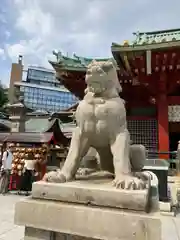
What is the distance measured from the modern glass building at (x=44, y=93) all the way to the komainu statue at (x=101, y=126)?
137 feet

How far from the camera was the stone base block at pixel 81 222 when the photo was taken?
1.31 metres

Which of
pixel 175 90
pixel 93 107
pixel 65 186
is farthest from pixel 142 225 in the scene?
pixel 175 90

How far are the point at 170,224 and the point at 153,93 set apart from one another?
4373mm

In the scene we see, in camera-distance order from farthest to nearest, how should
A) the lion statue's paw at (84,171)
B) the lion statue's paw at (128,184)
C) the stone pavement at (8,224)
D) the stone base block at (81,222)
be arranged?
the stone pavement at (8,224) → the lion statue's paw at (84,171) → the lion statue's paw at (128,184) → the stone base block at (81,222)

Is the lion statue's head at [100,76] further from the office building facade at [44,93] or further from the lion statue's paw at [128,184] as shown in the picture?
the office building facade at [44,93]

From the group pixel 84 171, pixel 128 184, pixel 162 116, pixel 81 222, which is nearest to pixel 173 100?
pixel 162 116

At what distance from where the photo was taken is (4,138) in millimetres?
6262

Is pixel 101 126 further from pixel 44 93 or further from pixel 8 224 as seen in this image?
pixel 44 93

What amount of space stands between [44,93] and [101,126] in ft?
157

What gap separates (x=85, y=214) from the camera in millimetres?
1436

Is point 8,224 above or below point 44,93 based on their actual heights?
below

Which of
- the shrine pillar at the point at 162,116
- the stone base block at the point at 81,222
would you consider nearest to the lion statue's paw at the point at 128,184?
the stone base block at the point at 81,222

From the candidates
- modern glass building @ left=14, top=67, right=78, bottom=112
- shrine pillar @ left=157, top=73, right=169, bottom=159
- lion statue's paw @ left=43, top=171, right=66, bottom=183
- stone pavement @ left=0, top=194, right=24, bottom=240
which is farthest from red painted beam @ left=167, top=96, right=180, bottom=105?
modern glass building @ left=14, top=67, right=78, bottom=112

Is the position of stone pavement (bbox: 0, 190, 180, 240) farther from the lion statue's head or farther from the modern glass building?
the modern glass building
